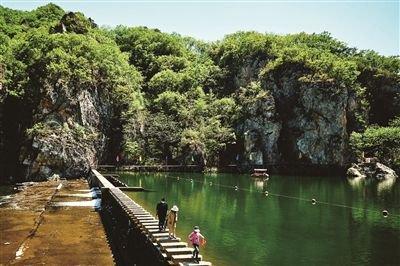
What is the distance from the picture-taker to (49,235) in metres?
25.5

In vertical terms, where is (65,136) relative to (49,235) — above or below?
above

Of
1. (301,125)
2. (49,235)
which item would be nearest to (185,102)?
(301,125)

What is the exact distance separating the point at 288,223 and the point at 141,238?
47.3 ft

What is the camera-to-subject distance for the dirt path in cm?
2088

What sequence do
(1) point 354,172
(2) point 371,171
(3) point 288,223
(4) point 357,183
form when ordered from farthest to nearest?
1. (2) point 371,171
2. (1) point 354,172
3. (4) point 357,183
4. (3) point 288,223

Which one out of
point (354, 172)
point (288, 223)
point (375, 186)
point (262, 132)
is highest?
point (262, 132)

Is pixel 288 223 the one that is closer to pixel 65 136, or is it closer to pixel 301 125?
pixel 65 136

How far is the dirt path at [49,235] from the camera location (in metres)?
20.9

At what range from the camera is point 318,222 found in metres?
33.1

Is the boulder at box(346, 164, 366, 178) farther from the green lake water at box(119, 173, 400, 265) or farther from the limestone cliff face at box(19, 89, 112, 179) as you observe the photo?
the limestone cliff face at box(19, 89, 112, 179)

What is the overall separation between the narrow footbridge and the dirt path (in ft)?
3.97

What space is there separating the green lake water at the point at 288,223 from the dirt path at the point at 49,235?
18.9 feet

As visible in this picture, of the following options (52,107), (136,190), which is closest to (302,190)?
(136,190)

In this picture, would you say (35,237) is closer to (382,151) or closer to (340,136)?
(340,136)
